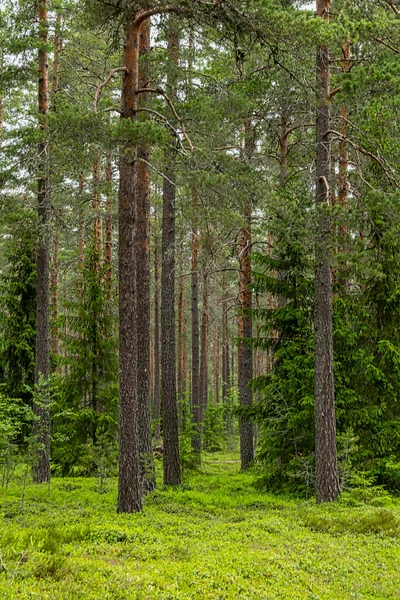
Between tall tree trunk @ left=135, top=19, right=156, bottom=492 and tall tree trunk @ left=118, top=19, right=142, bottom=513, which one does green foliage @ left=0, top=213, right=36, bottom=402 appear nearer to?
tall tree trunk @ left=135, top=19, right=156, bottom=492

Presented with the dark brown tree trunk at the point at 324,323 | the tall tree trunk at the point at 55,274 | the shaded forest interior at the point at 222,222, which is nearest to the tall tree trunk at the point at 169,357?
the shaded forest interior at the point at 222,222

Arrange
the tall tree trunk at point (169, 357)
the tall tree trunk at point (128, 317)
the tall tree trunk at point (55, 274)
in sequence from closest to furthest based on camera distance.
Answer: the tall tree trunk at point (128, 317)
the tall tree trunk at point (169, 357)
the tall tree trunk at point (55, 274)

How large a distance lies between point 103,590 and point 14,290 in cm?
1181

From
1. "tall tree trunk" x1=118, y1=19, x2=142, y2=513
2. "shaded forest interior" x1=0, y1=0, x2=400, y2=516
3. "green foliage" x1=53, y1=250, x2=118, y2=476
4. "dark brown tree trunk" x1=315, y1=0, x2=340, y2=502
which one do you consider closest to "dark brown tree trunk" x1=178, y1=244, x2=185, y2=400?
"shaded forest interior" x1=0, y1=0, x2=400, y2=516

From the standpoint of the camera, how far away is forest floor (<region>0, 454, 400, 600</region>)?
18.5ft

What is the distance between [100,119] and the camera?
857cm

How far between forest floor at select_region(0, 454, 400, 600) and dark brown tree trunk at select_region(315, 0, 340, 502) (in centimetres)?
72

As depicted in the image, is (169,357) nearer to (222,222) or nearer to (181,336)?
(222,222)

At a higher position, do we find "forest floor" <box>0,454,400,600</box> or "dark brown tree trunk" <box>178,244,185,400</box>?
"dark brown tree trunk" <box>178,244,185,400</box>

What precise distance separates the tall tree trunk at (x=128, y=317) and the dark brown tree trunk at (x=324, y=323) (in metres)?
3.77

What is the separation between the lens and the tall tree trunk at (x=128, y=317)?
907cm

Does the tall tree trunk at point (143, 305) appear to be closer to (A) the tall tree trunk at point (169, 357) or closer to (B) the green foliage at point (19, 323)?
(A) the tall tree trunk at point (169, 357)

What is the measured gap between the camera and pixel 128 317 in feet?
30.3

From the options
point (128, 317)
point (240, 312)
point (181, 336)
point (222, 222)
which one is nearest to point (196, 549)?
point (128, 317)
